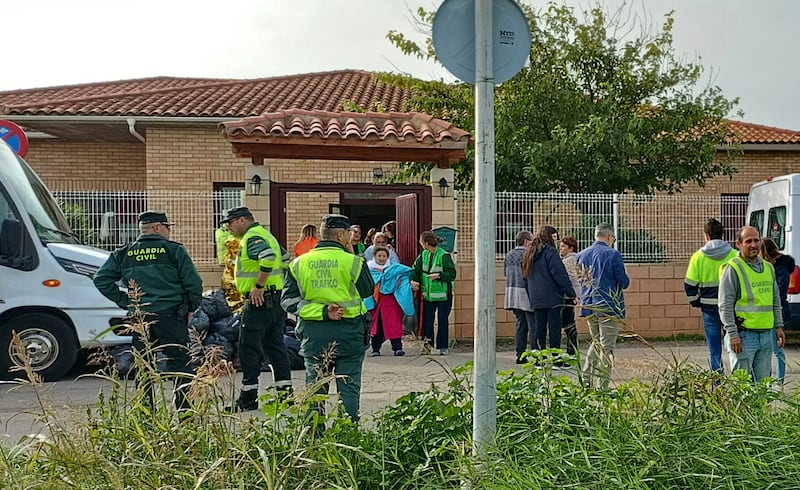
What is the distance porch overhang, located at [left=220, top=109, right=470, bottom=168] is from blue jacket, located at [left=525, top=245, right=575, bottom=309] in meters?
2.56

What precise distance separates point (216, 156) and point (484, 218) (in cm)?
1272

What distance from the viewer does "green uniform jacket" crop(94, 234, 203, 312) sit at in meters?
5.92

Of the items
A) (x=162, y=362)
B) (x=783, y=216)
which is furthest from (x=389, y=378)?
(x=783, y=216)

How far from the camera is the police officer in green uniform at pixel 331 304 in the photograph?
516cm

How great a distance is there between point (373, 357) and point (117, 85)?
47.3ft

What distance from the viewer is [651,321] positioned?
11.7 metres

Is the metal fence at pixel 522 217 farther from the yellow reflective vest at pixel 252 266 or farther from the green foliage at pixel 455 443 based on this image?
the green foliage at pixel 455 443

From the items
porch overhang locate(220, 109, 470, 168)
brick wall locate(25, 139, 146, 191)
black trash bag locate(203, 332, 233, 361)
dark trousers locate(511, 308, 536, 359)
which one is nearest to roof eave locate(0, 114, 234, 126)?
brick wall locate(25, 139, 146, 191)

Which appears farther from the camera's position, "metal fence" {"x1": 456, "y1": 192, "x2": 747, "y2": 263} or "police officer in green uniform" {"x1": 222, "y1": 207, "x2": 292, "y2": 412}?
"metal fence" {"x1": 456, "y1": 192, "x2": 747, "y2": 263}

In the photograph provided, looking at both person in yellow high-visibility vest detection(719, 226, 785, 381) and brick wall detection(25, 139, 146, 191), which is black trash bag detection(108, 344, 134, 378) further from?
brick wall detection(25, 139, 146, 191)

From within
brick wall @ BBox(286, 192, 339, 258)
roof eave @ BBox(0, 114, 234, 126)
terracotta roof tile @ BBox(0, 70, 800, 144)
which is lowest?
brick wall @ BBox(286, 192, 339, 258)

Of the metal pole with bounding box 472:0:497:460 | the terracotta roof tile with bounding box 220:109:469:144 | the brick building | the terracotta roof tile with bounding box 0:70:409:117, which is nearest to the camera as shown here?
the metal pole with bounding box 472:0:497:460

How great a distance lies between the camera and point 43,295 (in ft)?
27.1

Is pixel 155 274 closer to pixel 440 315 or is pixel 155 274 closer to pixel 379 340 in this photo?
pixel 379 340
